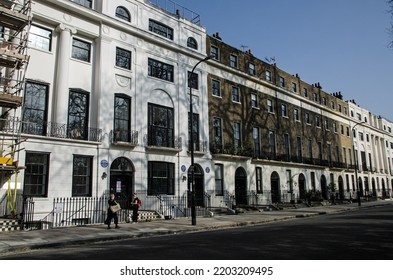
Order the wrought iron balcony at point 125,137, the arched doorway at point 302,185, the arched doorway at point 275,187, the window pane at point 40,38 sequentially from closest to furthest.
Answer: the window pane at point 40,38 → the wrought iron balcony at point 125,137 → the arched doorway at point 275,187 → the arched doorway at point 302,185

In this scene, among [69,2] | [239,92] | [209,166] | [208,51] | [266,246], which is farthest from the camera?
[239,92]

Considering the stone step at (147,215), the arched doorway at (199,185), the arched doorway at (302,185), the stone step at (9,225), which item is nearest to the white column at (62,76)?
the stone step at (9,225)

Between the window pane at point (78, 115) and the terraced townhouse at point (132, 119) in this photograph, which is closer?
the terraced townhouse at point (132, 119)

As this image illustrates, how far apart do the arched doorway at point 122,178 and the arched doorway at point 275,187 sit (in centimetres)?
1735

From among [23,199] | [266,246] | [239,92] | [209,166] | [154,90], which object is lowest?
[266,246]

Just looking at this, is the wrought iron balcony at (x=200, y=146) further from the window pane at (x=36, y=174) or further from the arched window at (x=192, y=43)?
the window pane at (x=36, y=174)

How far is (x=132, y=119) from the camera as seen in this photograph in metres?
22.3

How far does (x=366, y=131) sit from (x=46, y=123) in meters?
58.0

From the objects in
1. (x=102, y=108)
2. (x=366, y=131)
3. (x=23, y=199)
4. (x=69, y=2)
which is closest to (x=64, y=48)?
(x=69, y=2)

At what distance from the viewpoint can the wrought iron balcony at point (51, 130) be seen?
16469mm

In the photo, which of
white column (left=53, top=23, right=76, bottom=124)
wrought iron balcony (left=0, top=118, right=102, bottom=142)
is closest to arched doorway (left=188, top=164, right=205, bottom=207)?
wrought iron balcony (left=0, top=118, right=102, bottom=142)

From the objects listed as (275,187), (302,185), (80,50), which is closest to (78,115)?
(80,50)

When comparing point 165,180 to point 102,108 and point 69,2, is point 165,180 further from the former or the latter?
point 69,2

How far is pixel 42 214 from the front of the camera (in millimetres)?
17078
